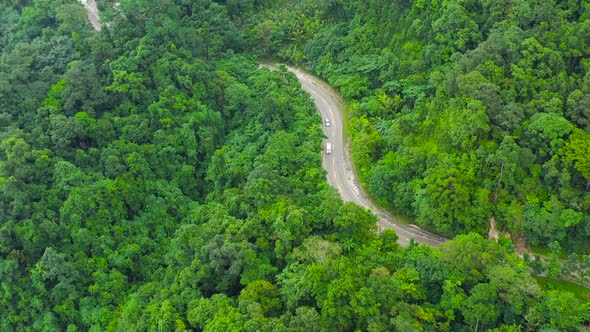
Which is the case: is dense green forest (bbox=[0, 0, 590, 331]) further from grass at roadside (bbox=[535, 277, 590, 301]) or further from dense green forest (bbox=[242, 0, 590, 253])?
grass at roadside (bbox=[535, 277, 590, 301])

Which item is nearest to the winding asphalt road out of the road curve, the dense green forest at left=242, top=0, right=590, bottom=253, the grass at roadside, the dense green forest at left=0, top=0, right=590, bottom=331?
the road curve

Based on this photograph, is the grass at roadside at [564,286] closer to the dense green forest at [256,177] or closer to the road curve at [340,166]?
the dense green forest at [256,177]

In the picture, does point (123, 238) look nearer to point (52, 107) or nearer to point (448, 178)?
point (52, 107)

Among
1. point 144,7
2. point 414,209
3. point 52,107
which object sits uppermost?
point 144,7

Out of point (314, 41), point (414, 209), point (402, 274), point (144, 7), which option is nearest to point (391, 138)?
point (414, 209)

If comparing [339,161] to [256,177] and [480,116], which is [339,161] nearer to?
Answer: [256,177]

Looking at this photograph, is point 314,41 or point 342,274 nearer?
point 342,274

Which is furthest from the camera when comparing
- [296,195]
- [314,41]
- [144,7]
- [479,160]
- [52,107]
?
[314,41]

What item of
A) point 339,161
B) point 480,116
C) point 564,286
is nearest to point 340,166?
point 339,161
